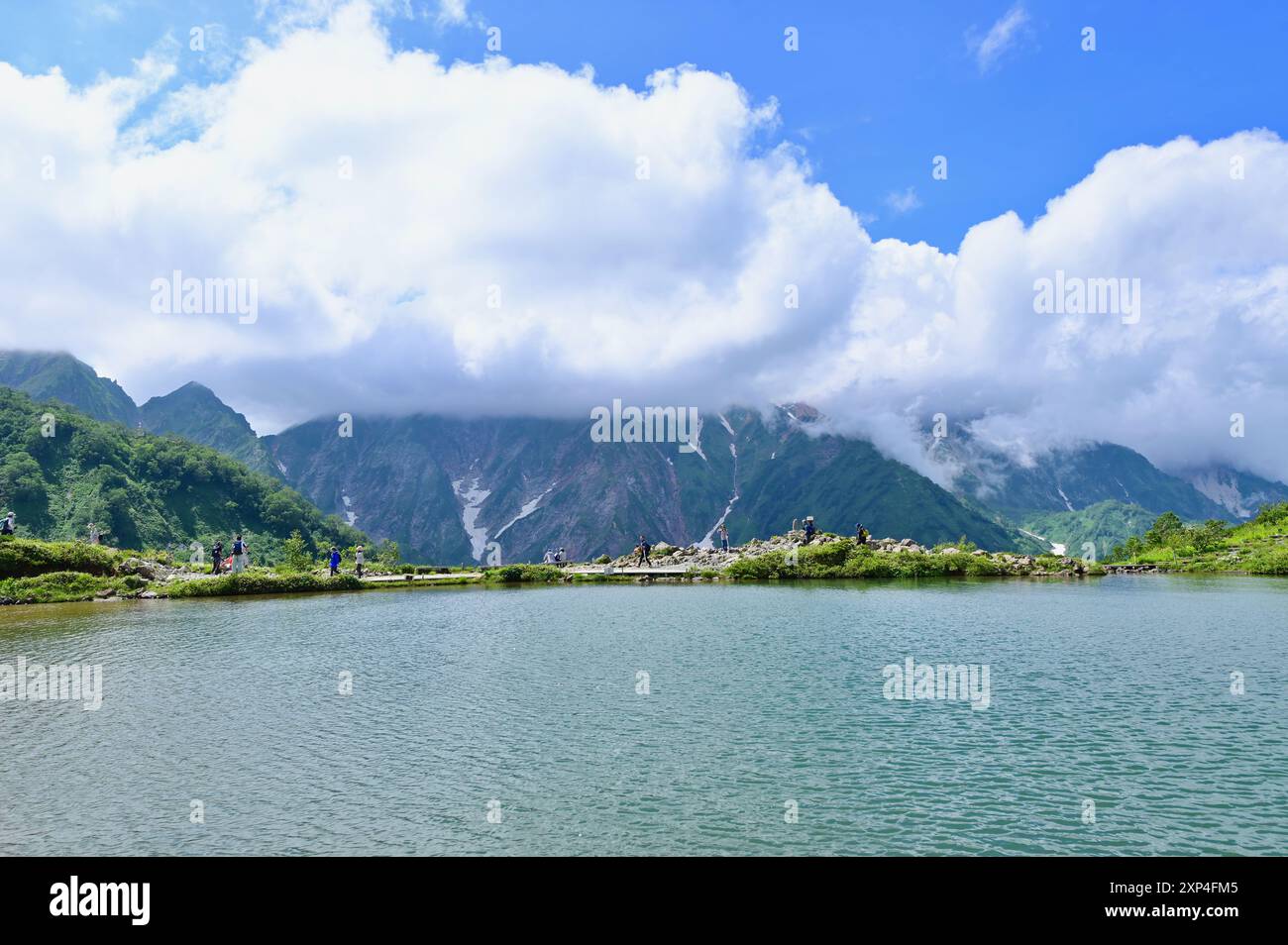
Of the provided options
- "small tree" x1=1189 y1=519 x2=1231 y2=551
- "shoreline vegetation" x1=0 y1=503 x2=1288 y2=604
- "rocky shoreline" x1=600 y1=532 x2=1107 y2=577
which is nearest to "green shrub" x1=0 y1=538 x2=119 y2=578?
"shoreline vegetation" x1=0 y1=503 x2=1288 y2=604

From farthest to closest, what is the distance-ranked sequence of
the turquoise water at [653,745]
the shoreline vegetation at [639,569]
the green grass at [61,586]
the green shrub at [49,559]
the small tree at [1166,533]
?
1. the small tree at [1166,533]
2. the shoreline vegetation at [639,569]
3. the green shrub at [49,559]
4. the green grass at [61,586]
5. the turquoise water at [653,745]

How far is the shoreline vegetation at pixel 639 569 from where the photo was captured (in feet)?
298

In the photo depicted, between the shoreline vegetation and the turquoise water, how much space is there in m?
39.5

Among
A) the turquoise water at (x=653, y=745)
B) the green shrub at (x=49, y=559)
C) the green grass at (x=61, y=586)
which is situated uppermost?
the green shrub at (x=49, y=559)

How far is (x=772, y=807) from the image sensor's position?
76.3 feet

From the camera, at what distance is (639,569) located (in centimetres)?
13150

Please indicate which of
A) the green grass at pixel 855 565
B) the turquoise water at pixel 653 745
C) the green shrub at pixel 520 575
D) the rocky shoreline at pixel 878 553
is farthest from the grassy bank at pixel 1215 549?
the green shrub at pixel 520 575

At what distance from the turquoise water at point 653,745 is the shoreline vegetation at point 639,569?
39.5 m

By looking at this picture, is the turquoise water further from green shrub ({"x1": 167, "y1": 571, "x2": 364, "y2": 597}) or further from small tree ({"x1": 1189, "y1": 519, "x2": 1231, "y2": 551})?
small tree ({"x1": 1189, "y1": 519, "x2": 1231, "y2": 551})

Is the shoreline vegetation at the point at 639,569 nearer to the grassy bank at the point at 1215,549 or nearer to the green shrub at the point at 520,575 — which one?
the green shrub at the point at 520,575

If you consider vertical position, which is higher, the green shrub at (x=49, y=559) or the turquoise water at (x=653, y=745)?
the green shrub at (x=49, y=559)

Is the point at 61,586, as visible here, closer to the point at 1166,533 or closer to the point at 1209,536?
the point at 1209,536
